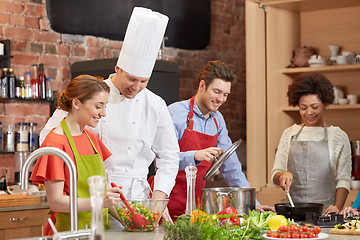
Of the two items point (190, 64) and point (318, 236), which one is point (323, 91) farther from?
point (190, 64)

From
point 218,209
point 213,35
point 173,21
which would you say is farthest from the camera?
point 213,35

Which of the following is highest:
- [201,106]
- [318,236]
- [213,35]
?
[213,35]

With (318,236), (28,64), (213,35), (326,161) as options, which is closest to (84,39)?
(28,64)

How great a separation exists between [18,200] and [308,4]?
8.93ft

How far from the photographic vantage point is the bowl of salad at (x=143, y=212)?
7.34ft

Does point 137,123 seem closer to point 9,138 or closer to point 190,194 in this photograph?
point 190,194

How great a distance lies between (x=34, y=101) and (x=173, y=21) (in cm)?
152

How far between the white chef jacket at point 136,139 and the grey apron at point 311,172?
4.07ft

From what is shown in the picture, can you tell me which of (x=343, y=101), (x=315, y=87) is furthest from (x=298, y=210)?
(x=343, y=101)

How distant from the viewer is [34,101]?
14.4 feet

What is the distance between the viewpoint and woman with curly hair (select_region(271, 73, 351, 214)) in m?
3.55

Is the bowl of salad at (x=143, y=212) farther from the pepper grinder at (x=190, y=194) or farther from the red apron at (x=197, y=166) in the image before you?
the red apron at (x=197, y=166)

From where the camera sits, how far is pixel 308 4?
4.89m

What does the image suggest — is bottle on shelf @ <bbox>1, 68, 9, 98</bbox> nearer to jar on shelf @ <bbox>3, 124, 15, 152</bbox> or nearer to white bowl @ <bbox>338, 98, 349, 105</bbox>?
jar on shelf @ <bbox>3, 124, 15, 152</bbox>
